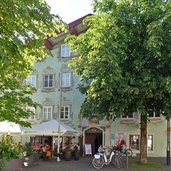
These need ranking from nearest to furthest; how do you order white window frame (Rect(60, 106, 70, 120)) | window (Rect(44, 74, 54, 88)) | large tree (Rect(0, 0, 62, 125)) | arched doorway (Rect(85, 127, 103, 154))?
large tree (Rect(0, 0, 62, 125)) → arched doorway (Rect(85, 127, 103, 154)) → white window frame (Rect(60, 106, 70, 120)) → window (Rect(44, 74, 54, 88))

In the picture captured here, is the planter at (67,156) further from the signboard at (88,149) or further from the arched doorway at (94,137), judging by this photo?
the arched doorway at (94,137)

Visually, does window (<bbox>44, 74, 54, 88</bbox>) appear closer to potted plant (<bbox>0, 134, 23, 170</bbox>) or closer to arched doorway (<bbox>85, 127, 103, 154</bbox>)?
arched doorway (<bbox>85, 127, 103, 154</bbox>)

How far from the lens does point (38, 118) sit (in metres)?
35.4

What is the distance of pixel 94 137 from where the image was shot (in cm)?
3394

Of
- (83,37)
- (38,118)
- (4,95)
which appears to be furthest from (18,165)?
(38,118)

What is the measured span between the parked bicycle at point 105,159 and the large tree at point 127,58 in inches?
91.3

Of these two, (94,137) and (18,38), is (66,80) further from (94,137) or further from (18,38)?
(18,38)

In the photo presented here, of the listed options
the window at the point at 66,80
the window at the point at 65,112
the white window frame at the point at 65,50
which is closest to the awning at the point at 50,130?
the window at the point at 65,112

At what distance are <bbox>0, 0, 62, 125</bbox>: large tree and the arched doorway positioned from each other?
A: 20896 mm

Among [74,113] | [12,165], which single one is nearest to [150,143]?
[74,113]

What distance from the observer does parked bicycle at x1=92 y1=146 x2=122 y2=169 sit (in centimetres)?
2184

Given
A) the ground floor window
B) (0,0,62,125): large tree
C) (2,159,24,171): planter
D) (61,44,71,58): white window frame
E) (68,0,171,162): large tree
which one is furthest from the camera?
(61,44,71,58): white window frame

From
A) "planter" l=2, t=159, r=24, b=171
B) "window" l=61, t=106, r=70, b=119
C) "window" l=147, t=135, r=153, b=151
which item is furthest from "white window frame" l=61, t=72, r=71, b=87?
"planter" l=2, t=159, r=24, b=171

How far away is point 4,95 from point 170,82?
11.4 metres
